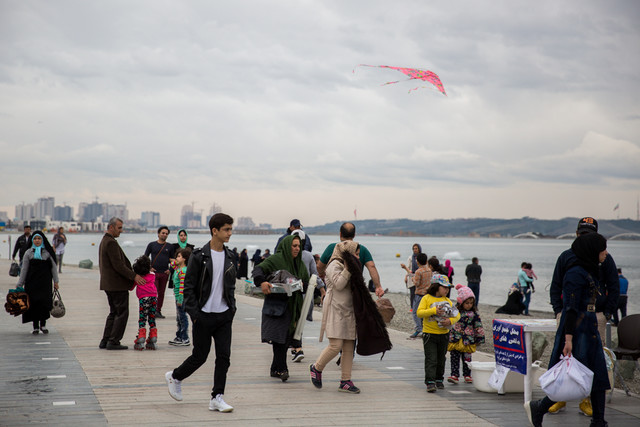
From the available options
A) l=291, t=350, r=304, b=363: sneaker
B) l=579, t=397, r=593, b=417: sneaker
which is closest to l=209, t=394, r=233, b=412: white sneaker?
l=291, t=350, r=304, b=363: sneaker

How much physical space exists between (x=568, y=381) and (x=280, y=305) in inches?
128

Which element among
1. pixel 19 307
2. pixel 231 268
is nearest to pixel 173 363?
pixel 231 268

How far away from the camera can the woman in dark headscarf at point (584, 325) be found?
5.32 metres

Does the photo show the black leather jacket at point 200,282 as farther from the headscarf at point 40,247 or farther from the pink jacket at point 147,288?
the headscarf at point 40,247

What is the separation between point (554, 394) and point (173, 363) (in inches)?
196

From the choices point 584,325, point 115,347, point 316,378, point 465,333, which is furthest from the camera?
point 115,347

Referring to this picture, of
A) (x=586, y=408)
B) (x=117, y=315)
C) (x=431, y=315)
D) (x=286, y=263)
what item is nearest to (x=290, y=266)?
(x=286, y=263)

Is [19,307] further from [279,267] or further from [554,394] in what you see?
[554,394]

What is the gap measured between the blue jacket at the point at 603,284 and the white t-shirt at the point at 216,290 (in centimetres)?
289

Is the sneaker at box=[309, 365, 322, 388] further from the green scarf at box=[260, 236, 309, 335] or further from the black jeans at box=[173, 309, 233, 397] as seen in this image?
the black jeans at box=[173, 309, 233, 397]

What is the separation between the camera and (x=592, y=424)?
5.39 m

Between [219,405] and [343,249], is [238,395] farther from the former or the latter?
[343,249]

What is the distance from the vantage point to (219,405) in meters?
5.95

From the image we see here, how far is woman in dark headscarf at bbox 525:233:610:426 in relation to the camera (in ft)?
17.5
